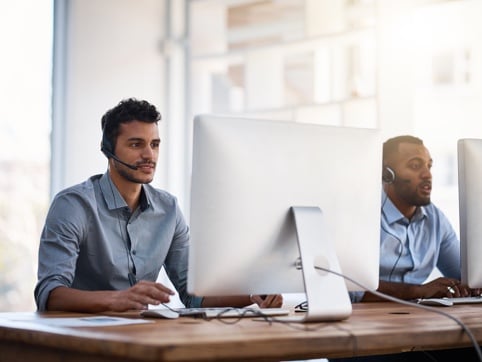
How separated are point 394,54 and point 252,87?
3.31 ft

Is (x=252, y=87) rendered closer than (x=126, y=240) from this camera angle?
No

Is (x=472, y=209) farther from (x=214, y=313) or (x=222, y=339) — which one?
(x=222, y=339)

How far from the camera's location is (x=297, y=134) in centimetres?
198

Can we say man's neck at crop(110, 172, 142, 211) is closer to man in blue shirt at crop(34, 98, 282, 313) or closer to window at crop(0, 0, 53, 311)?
man in blue shirt at crop(34, 98, 282, 313)

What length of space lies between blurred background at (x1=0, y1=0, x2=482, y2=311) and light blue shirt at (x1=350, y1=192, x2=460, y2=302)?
1.18 m

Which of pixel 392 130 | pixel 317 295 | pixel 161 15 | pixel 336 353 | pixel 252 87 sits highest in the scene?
pixel 161 15

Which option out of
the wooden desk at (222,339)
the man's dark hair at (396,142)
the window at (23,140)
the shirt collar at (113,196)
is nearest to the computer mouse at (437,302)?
the wooden desk at (222,339)

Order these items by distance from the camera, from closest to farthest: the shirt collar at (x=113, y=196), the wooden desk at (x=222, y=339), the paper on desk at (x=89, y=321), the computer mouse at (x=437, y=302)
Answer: the wooden desk at (x=222, y=339) → the paper on desk at (x=89, y=321) → the computer mouse at (x=437, y=302) → the shirt collar at (x=113, y=196)

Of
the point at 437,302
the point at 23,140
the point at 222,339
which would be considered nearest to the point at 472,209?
the point at 437,302

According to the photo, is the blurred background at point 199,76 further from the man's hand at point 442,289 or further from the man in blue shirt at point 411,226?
the man's hand at point 442,289

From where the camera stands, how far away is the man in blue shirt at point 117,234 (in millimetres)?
2328

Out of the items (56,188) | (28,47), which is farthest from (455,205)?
(28,47)

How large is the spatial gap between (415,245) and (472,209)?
0.76 meters

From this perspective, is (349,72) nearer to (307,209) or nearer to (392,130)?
(392,130)
